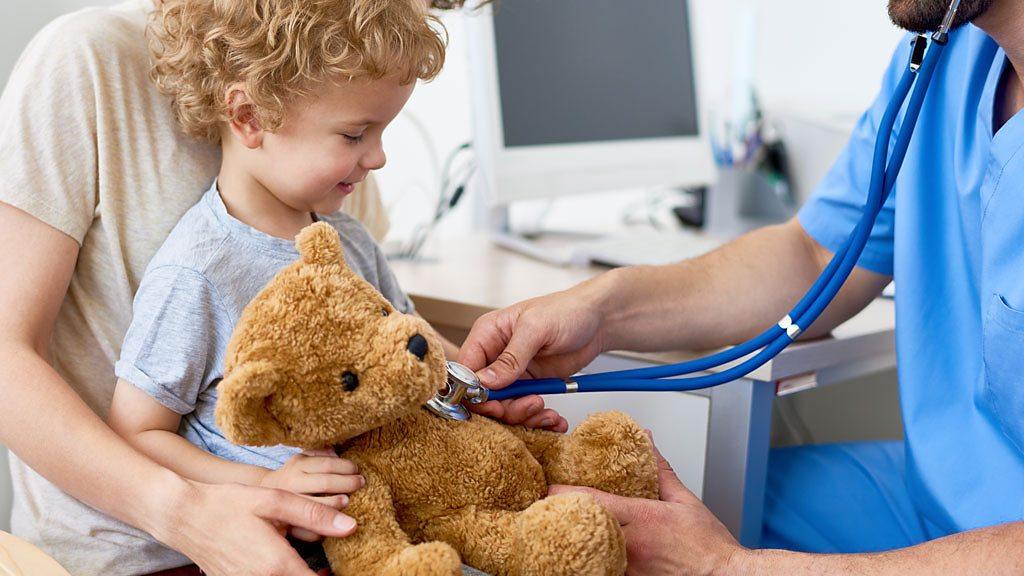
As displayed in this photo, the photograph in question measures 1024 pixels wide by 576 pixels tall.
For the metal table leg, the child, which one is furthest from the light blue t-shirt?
the metal table leg

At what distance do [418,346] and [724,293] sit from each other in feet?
2.06

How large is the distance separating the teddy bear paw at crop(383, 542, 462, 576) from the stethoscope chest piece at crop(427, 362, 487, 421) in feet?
0.43

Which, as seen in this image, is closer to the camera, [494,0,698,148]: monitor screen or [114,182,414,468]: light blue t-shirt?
[114,182,414,468]: light blue t-shirt

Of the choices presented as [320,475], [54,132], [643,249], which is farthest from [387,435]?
[643,249]

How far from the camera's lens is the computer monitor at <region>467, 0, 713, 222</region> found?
1.54m

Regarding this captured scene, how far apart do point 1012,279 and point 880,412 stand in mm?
898

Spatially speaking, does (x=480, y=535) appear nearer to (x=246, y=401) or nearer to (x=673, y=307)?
(x=246, y=401)

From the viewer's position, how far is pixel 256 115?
0.87m

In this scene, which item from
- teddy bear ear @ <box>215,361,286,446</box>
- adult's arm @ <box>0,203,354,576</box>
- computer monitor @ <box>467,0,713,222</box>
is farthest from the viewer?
computer monitor @ <box>467,0,713,222</box>

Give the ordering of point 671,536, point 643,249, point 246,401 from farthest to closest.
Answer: point 643,249, point 671,536, point 246,401

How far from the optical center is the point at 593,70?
169cm

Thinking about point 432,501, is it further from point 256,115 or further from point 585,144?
point 585,144

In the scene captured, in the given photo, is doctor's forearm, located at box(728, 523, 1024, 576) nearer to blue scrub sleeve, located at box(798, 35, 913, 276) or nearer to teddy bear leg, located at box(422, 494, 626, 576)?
teddy bear leg, located at box(422, 494, 626, 576)

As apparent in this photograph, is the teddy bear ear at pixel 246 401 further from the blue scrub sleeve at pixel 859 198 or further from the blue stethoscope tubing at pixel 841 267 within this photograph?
the blue scrub sleeve at pixel 859 198
